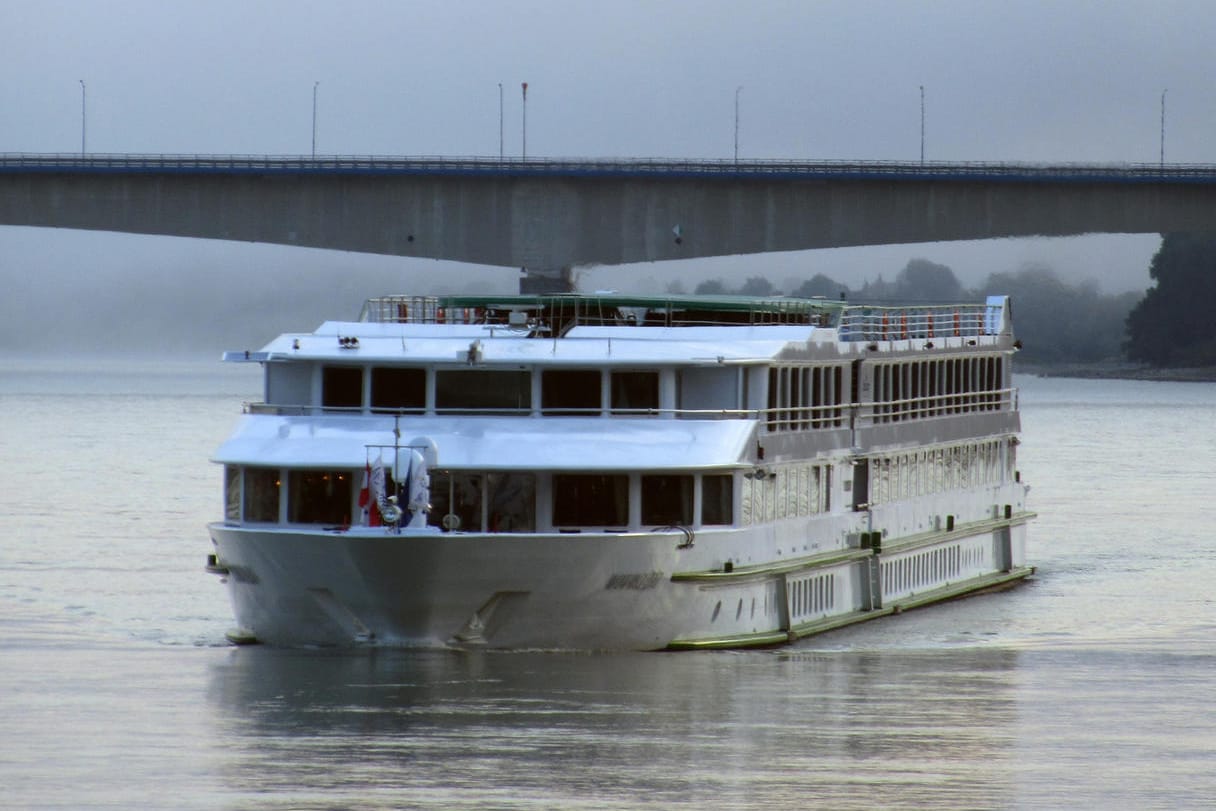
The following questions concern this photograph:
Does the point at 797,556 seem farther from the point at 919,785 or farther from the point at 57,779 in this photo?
the point at 57,779

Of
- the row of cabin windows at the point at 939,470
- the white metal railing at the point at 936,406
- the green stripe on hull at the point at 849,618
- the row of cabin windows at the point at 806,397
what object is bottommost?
the green stripe on hull at the point at 849,618

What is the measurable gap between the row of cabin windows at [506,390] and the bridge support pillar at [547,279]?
70252mm

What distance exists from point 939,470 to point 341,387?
38.0 ft

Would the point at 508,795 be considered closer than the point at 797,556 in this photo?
Yes

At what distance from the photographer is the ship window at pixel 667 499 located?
27.7m

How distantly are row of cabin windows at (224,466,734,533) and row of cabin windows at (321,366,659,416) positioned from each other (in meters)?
1.01

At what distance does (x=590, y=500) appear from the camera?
27516 millimetres

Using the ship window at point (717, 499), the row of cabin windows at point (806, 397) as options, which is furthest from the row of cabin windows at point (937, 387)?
the ship window at point (717, 499)

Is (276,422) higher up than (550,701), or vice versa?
(276,422)

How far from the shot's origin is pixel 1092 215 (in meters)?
102

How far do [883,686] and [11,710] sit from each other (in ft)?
31.0

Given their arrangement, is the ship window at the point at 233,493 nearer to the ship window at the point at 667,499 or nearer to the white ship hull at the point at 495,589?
the white ship hull at the point at 495,589

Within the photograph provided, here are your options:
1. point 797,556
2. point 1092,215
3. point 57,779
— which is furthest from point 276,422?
point 1092,215

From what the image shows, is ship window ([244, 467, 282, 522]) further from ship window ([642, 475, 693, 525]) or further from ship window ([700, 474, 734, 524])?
ship window ([700, 474, 734, 524])
